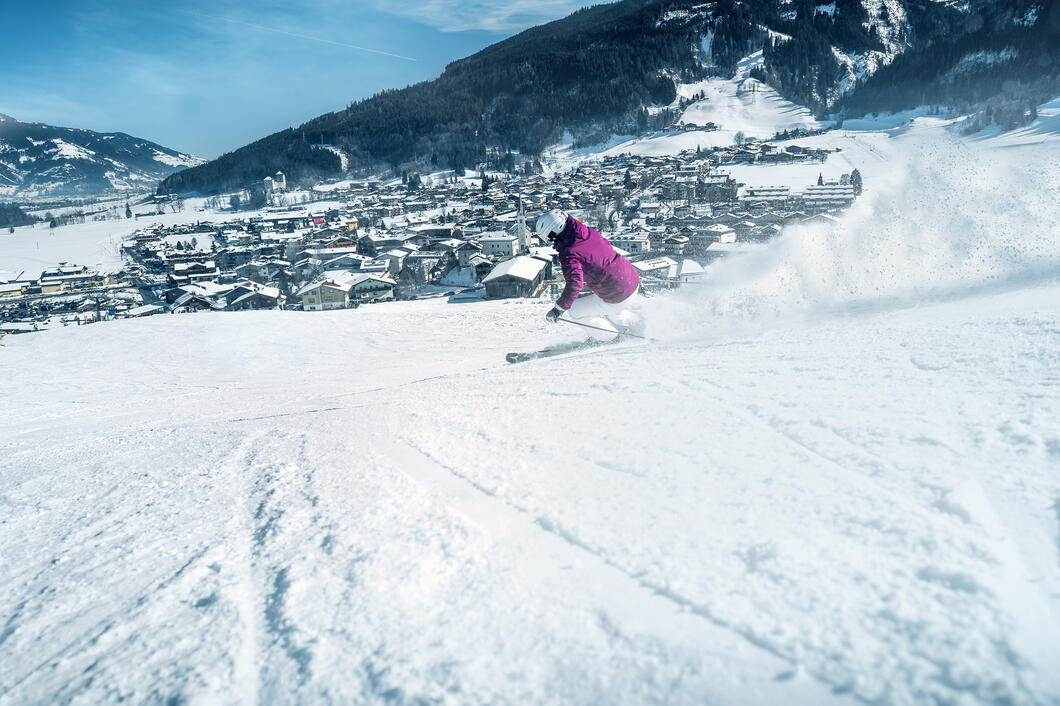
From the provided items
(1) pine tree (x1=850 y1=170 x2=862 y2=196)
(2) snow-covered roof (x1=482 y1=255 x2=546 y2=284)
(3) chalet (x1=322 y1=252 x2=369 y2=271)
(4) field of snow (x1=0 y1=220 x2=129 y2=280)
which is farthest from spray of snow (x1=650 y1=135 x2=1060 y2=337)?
(4) field of snow (x1=0 y1=220 x2=129 y2=280)

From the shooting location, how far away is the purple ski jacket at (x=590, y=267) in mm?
6410

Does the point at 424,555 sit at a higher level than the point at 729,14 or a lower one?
lower

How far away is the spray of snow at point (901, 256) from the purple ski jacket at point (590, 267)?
0.64 m

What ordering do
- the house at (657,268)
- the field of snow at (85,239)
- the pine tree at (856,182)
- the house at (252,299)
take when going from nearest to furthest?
the house at (657,268)
the house at (252,299)
the pine tree at (856,182)
the field of snow at (85,239)

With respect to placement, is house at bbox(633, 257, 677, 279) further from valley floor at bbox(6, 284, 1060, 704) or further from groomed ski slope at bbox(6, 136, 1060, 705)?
valley floor at bbox(6, 284, 1060, 704)

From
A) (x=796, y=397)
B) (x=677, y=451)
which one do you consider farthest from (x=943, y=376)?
(x=677, y=451)

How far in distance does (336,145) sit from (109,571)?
114493mm

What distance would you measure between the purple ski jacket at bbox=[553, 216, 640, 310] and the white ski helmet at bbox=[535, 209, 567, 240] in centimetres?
9

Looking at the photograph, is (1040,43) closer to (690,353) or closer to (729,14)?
(729,14)

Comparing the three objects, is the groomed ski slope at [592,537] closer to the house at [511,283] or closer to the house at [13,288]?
the house at [511,283]

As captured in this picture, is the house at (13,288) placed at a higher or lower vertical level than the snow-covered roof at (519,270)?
lower

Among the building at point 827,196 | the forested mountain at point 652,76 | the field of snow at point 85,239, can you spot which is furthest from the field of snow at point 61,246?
→ the building at point 827,196

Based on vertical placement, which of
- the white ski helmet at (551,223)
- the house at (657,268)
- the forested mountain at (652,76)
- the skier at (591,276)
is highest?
the forested mountain at (652,76)

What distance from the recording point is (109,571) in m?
2.25
